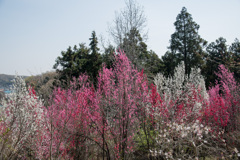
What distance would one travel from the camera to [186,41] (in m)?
22.0

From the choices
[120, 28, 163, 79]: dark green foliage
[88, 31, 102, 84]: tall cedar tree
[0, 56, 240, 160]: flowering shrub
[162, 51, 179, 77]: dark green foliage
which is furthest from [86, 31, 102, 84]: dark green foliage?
[0, 56, 240, 160]: flowering shrub

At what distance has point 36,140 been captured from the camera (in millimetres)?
4969

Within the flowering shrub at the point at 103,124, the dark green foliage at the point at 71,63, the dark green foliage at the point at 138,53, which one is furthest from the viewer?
the dark green foliage at the point at 71,63

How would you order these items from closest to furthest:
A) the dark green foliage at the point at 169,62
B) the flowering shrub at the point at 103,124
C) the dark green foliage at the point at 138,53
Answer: the flowering shrub at the point at 103,124, the dark green foliage at the point at 138,53, the dark green foliage at the point at 169,62

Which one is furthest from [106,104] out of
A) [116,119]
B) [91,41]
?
[91,41]

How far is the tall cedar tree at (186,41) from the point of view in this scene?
21.5 metres

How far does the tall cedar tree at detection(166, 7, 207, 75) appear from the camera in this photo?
2152 cm

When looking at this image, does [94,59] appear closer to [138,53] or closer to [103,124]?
[138,53]

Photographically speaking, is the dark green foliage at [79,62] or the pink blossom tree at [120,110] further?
the dark green foliage at [79,62]

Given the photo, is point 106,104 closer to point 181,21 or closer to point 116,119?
point 116,119

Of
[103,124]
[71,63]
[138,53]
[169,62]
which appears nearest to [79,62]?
[71,63]

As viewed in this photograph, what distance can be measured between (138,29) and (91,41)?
952cm

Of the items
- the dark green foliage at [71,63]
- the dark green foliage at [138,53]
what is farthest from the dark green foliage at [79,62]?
the dark green foliage at [138,53]

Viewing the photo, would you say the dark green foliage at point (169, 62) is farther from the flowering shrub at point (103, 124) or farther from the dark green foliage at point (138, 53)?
the flowering shrub at point (103, 124)
